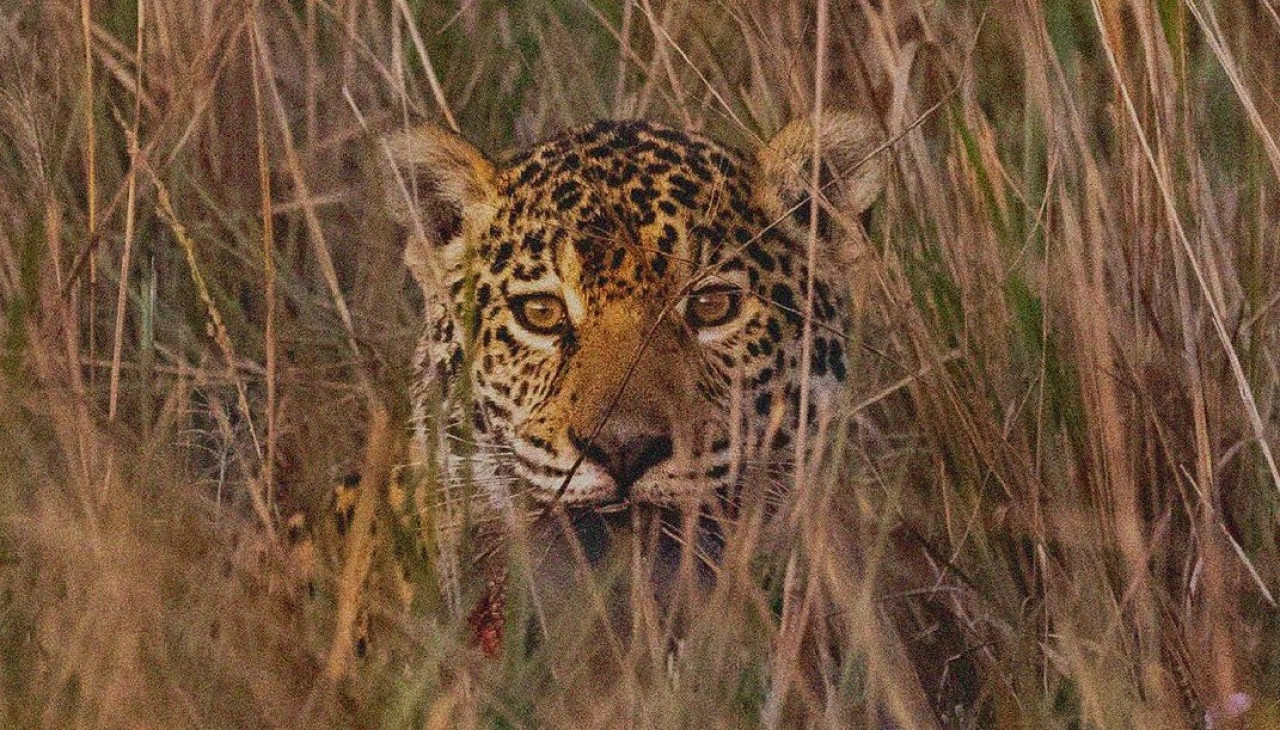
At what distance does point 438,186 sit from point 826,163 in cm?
75

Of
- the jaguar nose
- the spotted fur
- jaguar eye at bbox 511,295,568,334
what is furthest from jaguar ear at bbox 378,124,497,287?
the jaguar nose

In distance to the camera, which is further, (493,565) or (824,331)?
(824,331)

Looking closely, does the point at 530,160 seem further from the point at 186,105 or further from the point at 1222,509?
the point at 1222,509

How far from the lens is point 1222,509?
326 cm

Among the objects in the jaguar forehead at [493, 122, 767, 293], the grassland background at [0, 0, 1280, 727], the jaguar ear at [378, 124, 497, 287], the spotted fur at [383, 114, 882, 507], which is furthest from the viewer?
the jaguar ear at [378, 124, 497, 287]

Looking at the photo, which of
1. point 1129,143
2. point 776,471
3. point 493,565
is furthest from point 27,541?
point 1129,143

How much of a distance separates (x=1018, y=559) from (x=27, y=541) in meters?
1.36

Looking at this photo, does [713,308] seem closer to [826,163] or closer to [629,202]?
[629,202]

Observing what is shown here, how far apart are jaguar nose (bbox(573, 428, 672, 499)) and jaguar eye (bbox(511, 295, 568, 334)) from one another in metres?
0.54

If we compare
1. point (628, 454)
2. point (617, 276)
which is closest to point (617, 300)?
point (617, 276)

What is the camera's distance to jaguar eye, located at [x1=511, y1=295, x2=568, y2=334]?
12.5 ft

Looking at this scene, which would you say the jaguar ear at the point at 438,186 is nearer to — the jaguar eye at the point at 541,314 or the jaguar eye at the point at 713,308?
the jaguar eye at the point at 541,314

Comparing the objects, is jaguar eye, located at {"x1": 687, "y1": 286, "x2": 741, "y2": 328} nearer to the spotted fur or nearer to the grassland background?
the spotted fur

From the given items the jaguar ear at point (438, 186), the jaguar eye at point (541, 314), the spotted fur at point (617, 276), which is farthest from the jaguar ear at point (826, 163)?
the jaguar ear at point (438, 186)
